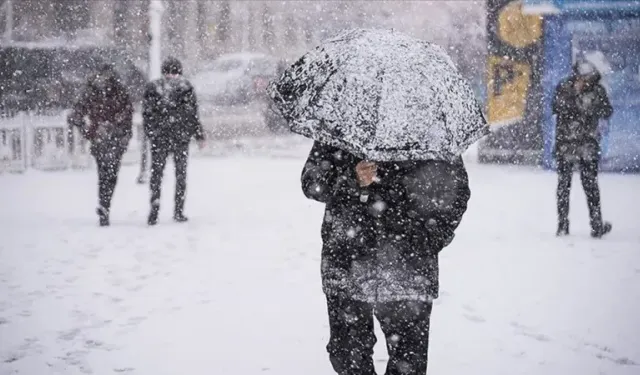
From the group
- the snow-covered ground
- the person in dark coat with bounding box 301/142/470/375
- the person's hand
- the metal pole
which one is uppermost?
the metal pole

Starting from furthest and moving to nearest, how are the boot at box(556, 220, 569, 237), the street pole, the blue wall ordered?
1. the street pole
2. the blue wall
3. the boot at box(556, 220, 569, 237)

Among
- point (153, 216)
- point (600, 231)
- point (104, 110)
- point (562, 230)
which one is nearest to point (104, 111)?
point (104, 110)

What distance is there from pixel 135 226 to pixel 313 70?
256 inches

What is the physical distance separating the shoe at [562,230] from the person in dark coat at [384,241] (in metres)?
5.88

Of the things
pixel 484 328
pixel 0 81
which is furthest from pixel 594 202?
pixel 0 81

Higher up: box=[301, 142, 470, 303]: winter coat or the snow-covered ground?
Result: box=[301, 142, 470, 303]: winter coat

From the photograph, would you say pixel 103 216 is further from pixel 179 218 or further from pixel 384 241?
pixel 384 241

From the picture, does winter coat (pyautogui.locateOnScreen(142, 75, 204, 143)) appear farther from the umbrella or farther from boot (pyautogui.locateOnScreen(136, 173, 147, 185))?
the umbrella

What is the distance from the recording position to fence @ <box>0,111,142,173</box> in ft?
47.8

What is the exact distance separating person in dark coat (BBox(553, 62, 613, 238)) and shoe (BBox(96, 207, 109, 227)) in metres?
5.29

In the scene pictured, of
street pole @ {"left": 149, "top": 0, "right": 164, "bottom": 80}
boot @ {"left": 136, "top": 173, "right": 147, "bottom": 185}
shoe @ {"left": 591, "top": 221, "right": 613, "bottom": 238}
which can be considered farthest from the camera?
street pole @ {"left": 149, "top": 0, "right": 164, "bottom": 80}

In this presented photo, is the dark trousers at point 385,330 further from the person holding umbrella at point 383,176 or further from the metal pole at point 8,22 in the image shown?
the metal pole at point 8,22

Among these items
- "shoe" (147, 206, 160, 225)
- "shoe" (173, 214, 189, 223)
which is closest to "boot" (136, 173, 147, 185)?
"shoe" (173, 214, 189, 223)

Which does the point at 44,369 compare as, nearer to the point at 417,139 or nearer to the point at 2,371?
the point at 2,371
